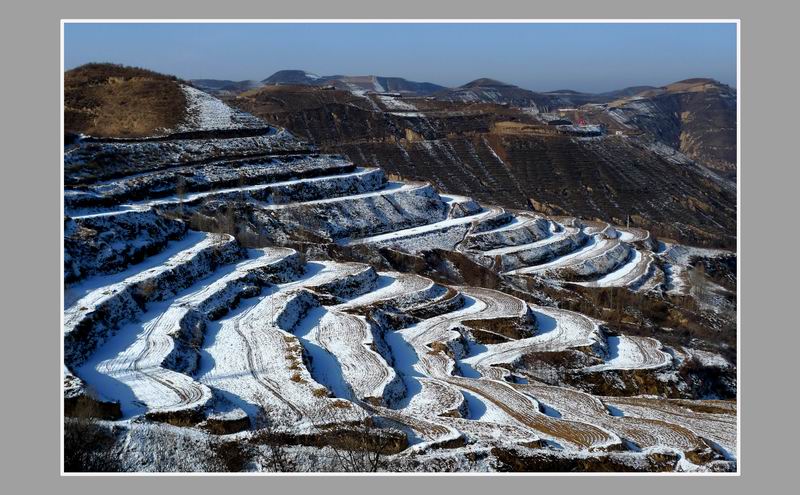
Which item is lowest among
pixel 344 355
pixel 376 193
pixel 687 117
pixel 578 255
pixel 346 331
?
pixel 344 355

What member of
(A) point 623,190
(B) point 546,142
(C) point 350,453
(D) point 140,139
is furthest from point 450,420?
(B) point 546,142

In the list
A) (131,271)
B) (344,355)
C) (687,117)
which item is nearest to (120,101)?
(131,271)

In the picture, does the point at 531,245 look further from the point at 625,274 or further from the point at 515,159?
the point at 515,159

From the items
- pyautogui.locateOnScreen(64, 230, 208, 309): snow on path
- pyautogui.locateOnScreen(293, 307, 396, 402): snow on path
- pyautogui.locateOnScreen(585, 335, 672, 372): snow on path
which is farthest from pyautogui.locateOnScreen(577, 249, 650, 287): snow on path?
pyautogui.locateOnScreen(64, 230, 208, 309): snow on path

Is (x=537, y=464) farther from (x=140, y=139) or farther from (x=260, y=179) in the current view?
(x=140, y=139)

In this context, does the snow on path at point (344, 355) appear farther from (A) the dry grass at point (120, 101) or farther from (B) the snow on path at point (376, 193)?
(A) the dry grass at point (120, 101)

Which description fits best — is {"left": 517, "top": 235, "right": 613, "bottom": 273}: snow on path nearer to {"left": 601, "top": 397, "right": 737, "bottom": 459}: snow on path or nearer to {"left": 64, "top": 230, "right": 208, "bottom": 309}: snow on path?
{"left": 64, "top": 230, "right": 208, "bottom": 309}: snow on path

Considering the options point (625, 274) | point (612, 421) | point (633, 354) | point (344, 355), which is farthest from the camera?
point (625, 274)
